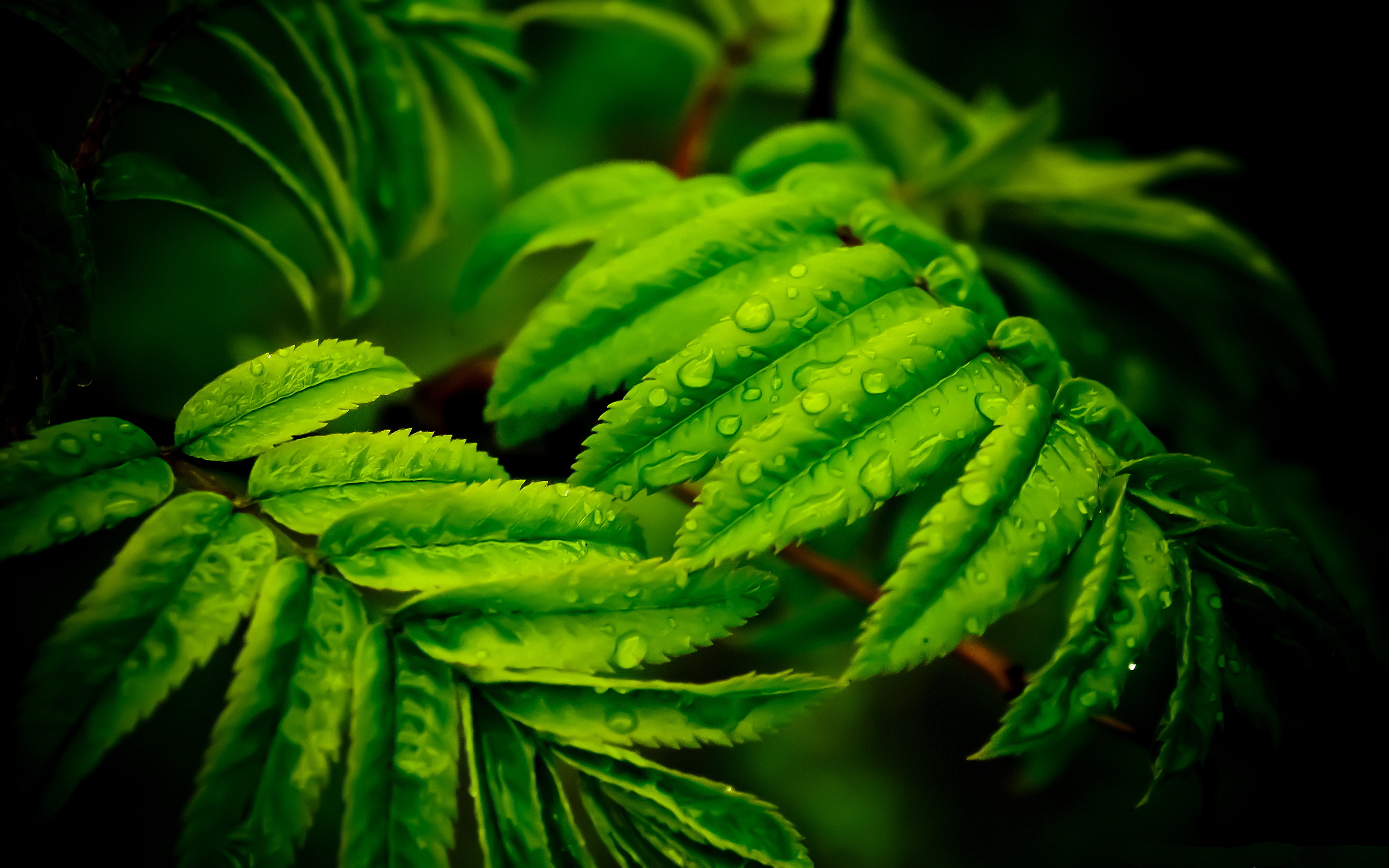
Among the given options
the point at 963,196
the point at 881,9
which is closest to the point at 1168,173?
the point at 963,196

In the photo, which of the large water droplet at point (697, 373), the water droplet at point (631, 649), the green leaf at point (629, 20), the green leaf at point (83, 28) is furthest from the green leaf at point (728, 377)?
the green leaf at point (629, 20)

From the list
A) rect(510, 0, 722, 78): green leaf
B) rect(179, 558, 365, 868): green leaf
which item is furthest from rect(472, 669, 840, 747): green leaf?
rect(510, 0, 722, 78): green leaf

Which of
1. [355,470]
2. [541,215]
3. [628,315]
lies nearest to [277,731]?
[355,470]

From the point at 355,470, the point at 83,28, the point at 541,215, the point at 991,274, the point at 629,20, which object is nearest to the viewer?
the point at 355,470

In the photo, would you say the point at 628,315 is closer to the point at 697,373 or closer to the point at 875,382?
the point at 697,373

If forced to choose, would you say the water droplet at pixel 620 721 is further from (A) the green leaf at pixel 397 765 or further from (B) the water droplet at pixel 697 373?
(B) the water droplet at pixel 697 373
